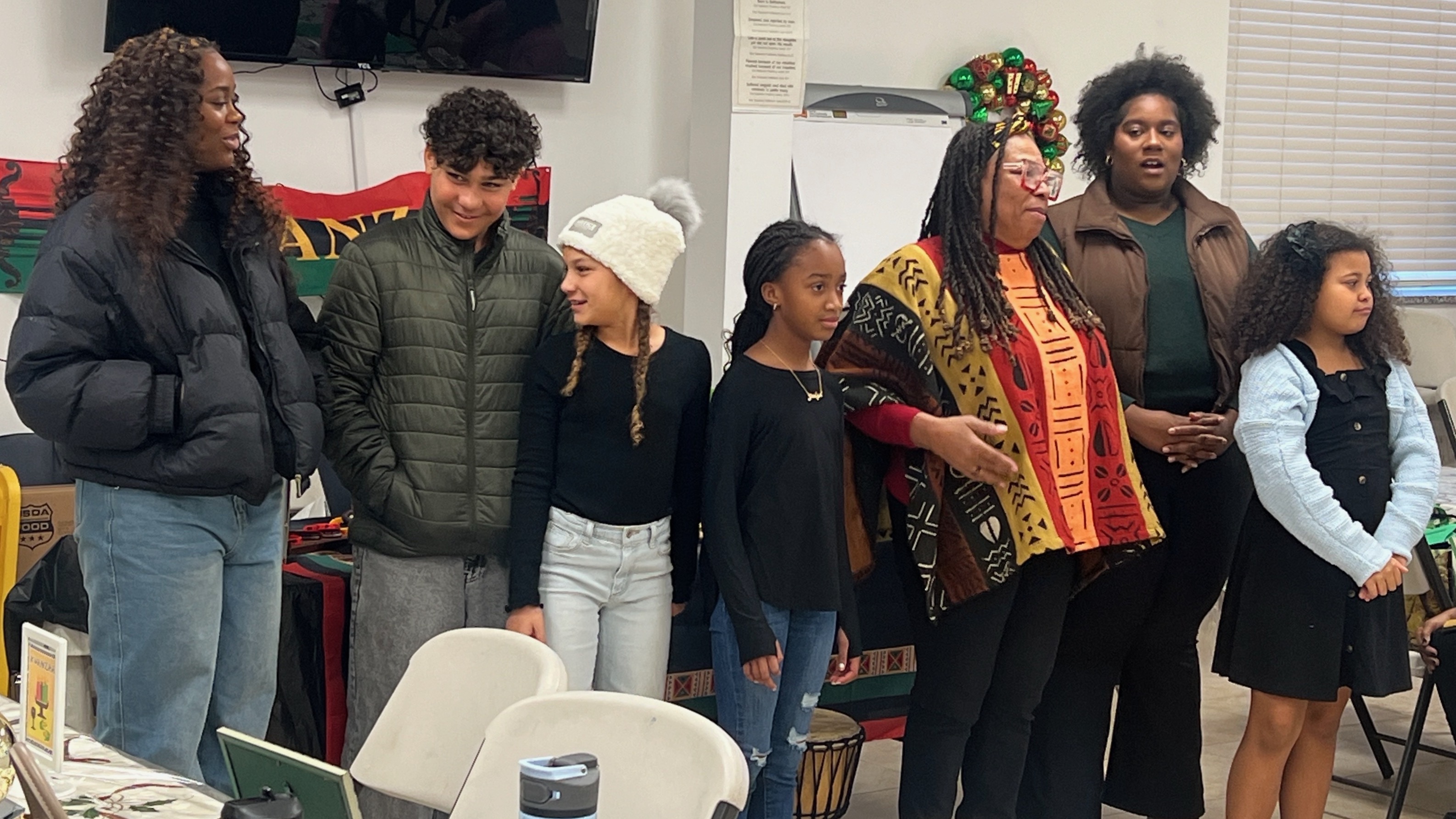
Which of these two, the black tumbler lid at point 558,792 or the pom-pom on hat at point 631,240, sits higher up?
the pom-pom on hat at point 631,240

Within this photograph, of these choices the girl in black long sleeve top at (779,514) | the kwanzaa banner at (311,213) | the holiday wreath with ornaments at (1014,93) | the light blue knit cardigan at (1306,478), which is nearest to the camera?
the girl in black long sleeve top at (779,514)

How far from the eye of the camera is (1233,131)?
671 centimetres

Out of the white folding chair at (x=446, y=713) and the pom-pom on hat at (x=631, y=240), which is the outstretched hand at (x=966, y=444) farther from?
the white folding chair at (x=446, y=713)

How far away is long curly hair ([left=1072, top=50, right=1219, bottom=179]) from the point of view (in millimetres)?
3188

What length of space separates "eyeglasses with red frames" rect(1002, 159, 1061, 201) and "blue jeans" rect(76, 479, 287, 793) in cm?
148

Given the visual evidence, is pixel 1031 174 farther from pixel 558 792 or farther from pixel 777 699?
pixel 558 792

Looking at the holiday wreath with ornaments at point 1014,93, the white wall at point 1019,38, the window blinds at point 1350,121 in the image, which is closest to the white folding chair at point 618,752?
the white wall at point 1019,38

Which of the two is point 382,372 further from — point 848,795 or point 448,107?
point 848,795

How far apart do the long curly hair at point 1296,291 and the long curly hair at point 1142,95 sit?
286mm

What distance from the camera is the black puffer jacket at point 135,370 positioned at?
226 cm

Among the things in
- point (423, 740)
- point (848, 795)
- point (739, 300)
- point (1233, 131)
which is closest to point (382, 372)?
point (423, 740)

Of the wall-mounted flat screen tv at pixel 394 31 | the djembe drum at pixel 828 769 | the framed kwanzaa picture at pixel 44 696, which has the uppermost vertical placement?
the wall-mounted flat screen tv at pixel 394 31

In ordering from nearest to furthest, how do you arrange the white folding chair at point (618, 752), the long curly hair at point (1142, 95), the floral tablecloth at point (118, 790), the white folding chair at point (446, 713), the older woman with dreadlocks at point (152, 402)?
1. the floral tablecloth at point (118, 790)
2. the white folding chair at point (618, 752)
3. the white folding chair at point (446, 713)
4. the older woman with dreadlocks at point (152, 402)
5. the long curly hair at point (1142, 95)

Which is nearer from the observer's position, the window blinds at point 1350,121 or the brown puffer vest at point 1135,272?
the brown puffer vest at point 1135,272
